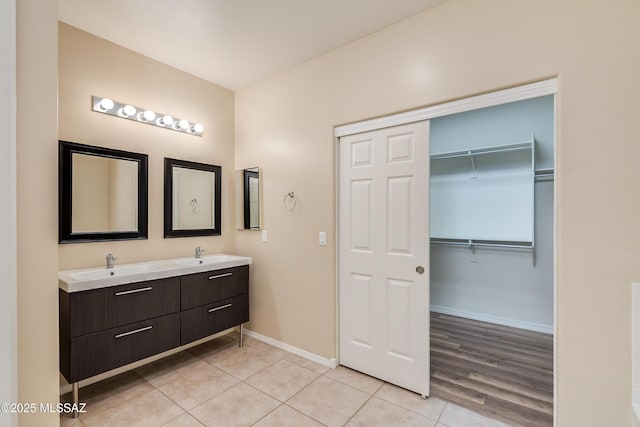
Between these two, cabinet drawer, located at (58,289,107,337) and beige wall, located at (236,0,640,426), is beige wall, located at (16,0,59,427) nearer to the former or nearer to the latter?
cabinet drawer, located at (58,289,107,337)

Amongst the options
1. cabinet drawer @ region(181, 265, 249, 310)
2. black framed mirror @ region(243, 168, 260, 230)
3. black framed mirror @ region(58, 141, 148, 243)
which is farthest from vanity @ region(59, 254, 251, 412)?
black framed mirror @ region(243, 168, 260, 230)

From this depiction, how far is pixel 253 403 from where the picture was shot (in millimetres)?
2043

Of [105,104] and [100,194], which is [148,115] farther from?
[100,194]

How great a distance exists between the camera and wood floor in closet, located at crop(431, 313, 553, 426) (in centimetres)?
196

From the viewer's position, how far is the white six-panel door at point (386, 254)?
2117 millimetres

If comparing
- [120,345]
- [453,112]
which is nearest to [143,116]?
[120,345]

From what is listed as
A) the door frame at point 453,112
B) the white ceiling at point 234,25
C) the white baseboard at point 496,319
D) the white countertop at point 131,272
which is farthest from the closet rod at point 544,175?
the white countertop at point 131,272

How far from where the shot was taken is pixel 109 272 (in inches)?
88.0

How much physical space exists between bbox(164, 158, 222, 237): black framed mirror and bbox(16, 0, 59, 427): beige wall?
1519mm

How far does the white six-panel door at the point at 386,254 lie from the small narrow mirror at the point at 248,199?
105cm

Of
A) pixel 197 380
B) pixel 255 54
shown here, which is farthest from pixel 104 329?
pixel 255 54

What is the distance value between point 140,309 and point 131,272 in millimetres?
349

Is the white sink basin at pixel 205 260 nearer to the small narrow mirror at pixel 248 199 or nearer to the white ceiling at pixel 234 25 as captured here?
the small narrow mirror at pixel 248 199

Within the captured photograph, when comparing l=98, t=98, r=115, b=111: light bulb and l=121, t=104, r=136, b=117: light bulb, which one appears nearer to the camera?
l=98, t=98, r=115, b=111: light bulb
